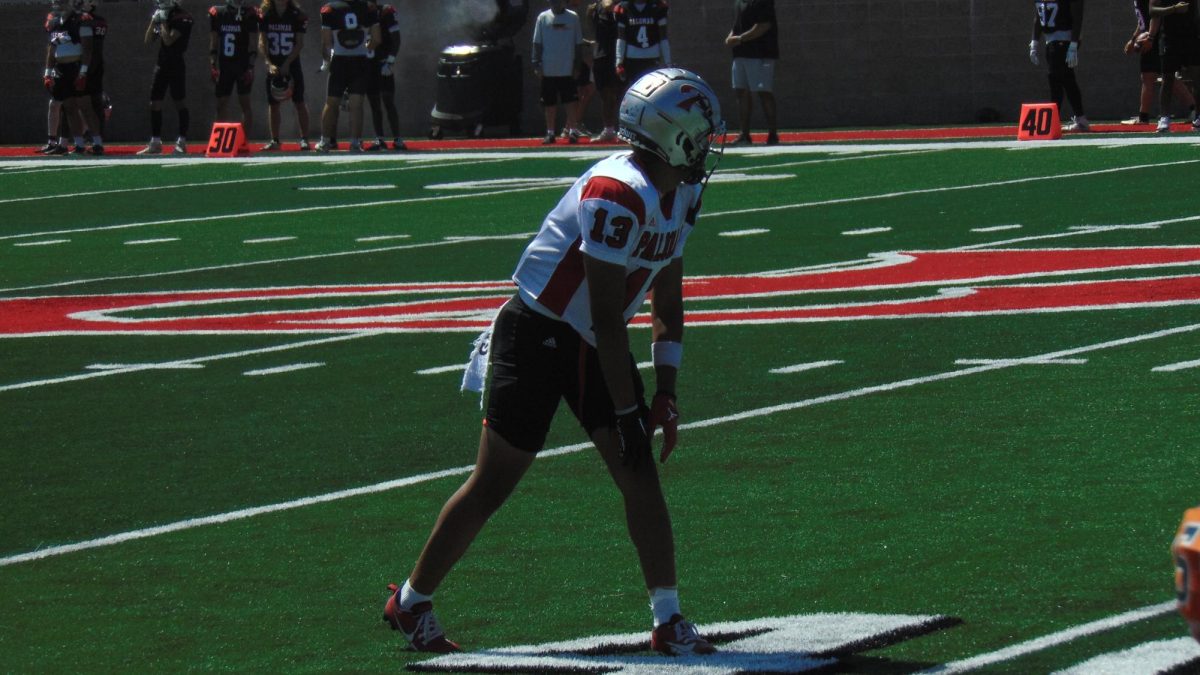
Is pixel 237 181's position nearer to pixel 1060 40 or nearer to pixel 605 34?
pixel 605 34

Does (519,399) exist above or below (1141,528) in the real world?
above

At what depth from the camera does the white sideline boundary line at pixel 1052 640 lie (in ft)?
17.5

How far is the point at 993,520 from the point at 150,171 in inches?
831

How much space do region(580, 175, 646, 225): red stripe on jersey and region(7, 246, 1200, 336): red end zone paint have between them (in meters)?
6.81

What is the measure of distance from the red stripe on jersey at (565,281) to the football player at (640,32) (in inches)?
869

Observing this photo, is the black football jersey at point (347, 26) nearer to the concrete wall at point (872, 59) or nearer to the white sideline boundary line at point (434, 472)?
the concrete wall at point (872, 59)

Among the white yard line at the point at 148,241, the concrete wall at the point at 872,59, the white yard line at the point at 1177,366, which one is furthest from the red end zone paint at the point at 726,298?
the concrete wall at the point at 872,59

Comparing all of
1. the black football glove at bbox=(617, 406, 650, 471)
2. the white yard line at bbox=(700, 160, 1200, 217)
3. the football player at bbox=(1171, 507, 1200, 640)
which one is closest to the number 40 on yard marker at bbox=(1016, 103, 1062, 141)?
the white yard line at bbox=(700, 160, 1200, 217)

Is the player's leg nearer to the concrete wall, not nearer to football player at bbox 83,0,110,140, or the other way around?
the concrete wall

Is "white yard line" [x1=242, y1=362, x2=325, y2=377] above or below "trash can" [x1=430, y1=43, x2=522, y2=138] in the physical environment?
above

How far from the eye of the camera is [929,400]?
380 inches

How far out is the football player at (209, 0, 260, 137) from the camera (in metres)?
29.7

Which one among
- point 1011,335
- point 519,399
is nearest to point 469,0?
point 1011,335

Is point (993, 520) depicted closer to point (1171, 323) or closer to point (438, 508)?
point (438, 508)
